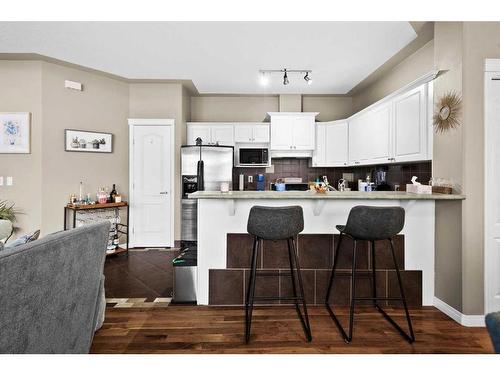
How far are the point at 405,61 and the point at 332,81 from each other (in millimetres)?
1073

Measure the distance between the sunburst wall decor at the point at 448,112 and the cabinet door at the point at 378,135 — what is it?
30.3 inches

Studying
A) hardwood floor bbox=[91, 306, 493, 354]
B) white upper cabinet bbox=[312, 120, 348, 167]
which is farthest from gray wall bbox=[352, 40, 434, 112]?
hardwood floor bbox=[91, 306, 493, 354]

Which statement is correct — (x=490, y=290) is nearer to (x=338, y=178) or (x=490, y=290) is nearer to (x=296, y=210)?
(x=296, y=210)

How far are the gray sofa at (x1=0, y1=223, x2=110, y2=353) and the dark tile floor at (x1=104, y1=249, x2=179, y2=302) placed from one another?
1114 mm

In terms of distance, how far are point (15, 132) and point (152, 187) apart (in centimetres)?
190

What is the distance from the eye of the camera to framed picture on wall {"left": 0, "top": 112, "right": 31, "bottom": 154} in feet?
11.6

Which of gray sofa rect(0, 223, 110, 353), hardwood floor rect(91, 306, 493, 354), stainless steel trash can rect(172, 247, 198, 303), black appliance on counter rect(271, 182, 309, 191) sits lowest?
hardwood floor rect(91, 306, 493, 354)

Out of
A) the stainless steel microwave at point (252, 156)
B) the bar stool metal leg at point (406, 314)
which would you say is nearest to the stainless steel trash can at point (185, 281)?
the bar stool metal leg at point (406, 314)

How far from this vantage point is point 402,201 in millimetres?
2359

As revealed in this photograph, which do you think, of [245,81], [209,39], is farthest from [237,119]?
[209,39]

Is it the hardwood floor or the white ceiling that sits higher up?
the white ceiling

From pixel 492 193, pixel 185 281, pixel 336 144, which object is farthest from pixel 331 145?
pixel 185 281

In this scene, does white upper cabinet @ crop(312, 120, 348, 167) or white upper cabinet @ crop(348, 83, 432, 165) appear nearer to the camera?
white upper cabinet @ crop(348, 83, 432, 165)

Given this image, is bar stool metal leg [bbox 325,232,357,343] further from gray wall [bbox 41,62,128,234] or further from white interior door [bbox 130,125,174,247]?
gray wall [bbox 41,62,128,234]
